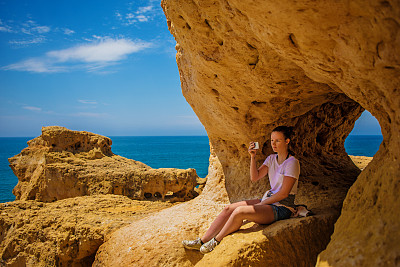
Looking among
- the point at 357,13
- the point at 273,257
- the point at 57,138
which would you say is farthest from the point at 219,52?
the point at 57,138

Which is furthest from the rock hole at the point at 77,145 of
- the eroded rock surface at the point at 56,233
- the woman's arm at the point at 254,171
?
the woman's arm at the point at 254,171

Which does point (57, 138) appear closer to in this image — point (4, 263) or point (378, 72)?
point (4, 263)

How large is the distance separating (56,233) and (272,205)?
135 inches

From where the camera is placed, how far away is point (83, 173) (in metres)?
8.82

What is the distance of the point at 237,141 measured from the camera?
15.6ft

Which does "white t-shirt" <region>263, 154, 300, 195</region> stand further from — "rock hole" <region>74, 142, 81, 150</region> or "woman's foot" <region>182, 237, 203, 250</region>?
"rock hole" <region>74, 142, 81, 150</region>

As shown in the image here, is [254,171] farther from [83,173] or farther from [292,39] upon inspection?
[83,173]

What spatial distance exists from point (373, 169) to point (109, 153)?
922 centimetres

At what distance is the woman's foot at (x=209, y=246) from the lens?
3139 millimetres

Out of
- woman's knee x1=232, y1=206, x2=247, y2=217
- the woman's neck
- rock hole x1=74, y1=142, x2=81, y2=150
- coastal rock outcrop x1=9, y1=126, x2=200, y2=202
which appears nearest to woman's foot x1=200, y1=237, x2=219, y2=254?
woman's knee x1=232, y1=206, x2=247, y2=217

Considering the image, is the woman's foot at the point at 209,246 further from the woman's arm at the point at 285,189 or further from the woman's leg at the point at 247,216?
the woman's arm at the point at 285,189

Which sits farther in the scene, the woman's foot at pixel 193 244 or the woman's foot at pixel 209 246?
the woman's foot at pixel 193 244

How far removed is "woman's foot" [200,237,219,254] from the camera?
10.3 ft

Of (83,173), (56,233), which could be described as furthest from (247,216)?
(83,173)
